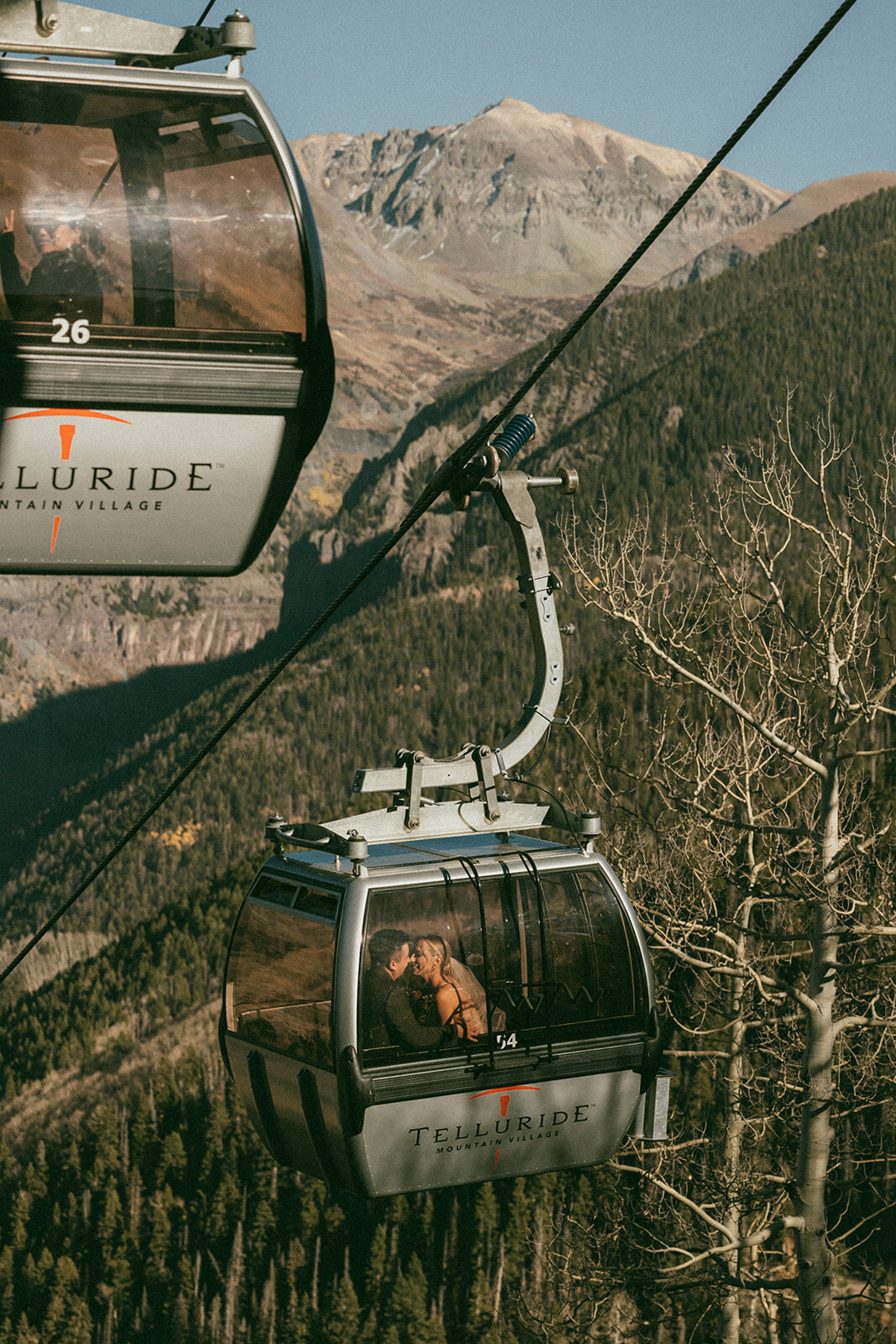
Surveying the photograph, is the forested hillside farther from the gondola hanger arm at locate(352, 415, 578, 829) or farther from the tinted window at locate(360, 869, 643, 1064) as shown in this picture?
the tinted window at locate(360, 869, 643, 1064)

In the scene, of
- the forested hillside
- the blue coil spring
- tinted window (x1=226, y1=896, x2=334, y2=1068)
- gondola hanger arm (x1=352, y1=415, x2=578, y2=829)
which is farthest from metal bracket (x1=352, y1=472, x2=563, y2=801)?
the forested hillside

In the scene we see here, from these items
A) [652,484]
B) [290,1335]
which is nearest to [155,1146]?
[290,1335]

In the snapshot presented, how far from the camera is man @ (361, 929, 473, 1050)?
7.75 m

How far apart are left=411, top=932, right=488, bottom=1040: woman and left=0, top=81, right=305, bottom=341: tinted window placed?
10.6ft

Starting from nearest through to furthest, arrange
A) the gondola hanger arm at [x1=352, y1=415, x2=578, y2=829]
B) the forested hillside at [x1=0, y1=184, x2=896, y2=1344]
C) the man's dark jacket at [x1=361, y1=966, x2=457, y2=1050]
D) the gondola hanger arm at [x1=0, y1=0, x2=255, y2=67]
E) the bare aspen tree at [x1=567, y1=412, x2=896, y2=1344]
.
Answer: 1. the gondola hanger arm at [x1=0, y1=0, x2=255, y2=67]
2. the man's dark jacket at [x1=361, y1=966, x2=457, y2=1050]
3. the gondola hanger arm at [x1=352, y1=415, x2=578, y2=829]
4. the bare aspen tree at [x1=567, y1=412, x2=896, y2=1344]
5. the forested hillside at [x1=0, y1=184, x2=896, y2=1344]

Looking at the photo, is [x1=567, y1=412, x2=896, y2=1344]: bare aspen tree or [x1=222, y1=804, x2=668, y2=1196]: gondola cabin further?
[x1=567, y1=412, x2=896, y2=1344]: bare aspen tree

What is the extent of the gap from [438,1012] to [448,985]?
6.1 inches

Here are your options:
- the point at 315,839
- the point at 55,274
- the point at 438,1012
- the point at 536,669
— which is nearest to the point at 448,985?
the point at 438,1012

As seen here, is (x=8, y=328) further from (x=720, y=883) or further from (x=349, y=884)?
(x=720, y=883)

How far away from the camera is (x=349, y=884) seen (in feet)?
25.3

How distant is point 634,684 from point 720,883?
9641 centimetres

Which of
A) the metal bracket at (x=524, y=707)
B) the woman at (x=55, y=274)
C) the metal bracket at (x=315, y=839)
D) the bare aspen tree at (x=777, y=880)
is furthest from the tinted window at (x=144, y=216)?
the bare aspen tree at (x=777, y=880)

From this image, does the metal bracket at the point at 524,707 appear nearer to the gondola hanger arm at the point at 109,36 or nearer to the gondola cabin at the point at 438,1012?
the gondola cabin at the point at 438,1012

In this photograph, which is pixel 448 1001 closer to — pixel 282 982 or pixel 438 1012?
pixel 438 1012
